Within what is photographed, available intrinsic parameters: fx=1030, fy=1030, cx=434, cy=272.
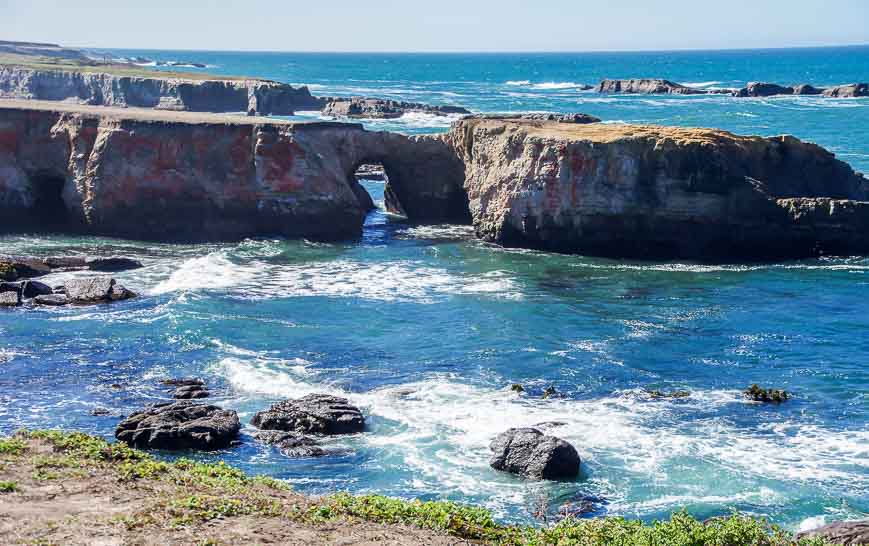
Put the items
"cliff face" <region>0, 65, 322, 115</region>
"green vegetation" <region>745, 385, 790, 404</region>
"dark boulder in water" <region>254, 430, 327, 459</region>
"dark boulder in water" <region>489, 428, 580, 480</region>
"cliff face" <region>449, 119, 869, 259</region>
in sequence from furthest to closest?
"cliff face" <region>0, 65, 322, 115</region>, "cliff face" <region>449, 119, 869, 259</region>, "green vegetation" <region>745, 385, 790, 404</region>, "dark boulder in water" <region>254, 430, 327, 459</region>, "dark boulder in water" <region>489, 428, 580, 480</region>

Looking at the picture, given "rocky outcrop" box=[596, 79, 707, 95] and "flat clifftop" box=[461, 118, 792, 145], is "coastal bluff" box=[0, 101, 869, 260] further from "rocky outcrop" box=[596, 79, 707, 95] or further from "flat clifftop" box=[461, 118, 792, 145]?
"rocky outcrop" box=[596, 79, 707, 95]

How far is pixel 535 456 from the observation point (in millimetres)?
23781

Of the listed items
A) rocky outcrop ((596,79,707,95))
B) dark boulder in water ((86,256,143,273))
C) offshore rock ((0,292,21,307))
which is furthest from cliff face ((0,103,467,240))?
rocky outcrop ((596,79,707,95))

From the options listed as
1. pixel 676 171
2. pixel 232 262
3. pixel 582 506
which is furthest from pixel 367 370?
pixel 676 171

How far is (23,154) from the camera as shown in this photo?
2041 inches

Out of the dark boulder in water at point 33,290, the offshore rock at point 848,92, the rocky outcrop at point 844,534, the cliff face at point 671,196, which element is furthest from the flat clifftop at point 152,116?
the offshore rock at point 848,92

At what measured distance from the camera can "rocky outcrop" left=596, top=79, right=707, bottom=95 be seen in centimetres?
14612

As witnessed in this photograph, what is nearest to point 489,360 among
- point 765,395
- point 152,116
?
point 765,395

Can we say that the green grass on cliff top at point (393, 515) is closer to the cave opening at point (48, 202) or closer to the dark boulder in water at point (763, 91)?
the cave opening at point (48, 202)

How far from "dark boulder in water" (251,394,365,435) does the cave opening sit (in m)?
29.0

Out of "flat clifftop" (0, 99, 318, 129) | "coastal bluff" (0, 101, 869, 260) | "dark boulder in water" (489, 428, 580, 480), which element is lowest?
"dark boulder in water" (489, 428, 580, 480)

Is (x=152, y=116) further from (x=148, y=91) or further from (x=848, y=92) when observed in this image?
(x=848, y=92)

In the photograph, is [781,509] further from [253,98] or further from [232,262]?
[253,98]

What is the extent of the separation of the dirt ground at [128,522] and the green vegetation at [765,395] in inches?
550
